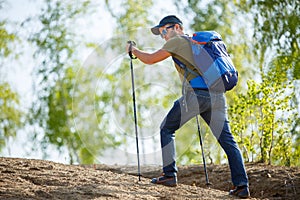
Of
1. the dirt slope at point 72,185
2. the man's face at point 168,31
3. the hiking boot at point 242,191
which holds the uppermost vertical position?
the man's face at point 168,31

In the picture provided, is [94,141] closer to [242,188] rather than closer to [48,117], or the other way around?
[48,117]

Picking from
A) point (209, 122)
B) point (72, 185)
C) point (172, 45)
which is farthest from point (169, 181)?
point (172, 45)

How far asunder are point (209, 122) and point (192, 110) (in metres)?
0.20

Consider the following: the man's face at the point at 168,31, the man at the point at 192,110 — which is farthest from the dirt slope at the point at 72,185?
the man's face at the point at 168,31

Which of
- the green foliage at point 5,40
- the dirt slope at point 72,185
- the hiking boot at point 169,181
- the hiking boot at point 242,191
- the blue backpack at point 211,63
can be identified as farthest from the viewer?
the green foliage at point 5,40

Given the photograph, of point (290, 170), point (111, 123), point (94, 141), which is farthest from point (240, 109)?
point (94, 141)

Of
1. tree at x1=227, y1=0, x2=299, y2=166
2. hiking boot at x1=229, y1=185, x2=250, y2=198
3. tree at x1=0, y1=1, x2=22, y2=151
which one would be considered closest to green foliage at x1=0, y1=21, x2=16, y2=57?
tree at x1=0, y1=1, x2=22, y2=151

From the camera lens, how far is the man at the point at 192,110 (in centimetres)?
496

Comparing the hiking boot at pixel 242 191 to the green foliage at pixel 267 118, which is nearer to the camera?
the hiking boot at pixel 242 191

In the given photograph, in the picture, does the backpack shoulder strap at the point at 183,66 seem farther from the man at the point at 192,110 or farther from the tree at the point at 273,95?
the tree at the point at 273,95

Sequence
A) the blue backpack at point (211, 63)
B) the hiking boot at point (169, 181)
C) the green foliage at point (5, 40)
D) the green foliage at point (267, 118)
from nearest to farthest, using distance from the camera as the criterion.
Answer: the blue backpack at point (211, 63)
the hiking boot at point (169, 181)
the green foliage at point (267, 118)
the green foliage at point (5, 40)

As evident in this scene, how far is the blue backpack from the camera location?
4887 mm

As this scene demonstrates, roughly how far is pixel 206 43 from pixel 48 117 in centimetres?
977

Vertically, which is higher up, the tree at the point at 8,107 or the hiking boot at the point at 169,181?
the tree at the point at 8,107
